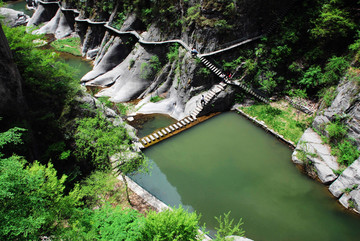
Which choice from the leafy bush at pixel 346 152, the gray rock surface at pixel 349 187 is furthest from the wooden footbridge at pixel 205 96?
the gray rock surface at pixel 349 187

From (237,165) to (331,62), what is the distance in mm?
12302

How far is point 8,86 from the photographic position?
550 inches

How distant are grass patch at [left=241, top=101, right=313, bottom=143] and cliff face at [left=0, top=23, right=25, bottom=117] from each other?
18839mm

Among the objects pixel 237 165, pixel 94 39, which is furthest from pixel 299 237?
pixel 94 39

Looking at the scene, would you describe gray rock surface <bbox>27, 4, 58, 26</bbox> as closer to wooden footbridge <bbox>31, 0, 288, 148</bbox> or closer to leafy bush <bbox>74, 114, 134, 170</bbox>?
wooden footbridge <bbox>31, 0, 288, 148</bbox>

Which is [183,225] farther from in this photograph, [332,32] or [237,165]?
[332,32]

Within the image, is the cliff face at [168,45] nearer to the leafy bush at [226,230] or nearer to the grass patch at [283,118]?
the grass patch at [283,118]

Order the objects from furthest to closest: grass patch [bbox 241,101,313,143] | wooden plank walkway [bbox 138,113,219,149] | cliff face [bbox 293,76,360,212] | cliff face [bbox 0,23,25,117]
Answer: wooden plank walkway [bbox 138,113,219,149] < grass patch [bbox 241,101,313,143] < cliff face [bbox 293,76,360,212] < cliff face [bbox 0,23,25,117]

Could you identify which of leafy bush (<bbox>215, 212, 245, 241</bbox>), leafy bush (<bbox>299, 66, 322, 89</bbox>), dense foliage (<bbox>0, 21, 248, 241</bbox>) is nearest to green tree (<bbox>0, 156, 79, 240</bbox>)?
dense foliage (<bbox>0, 21, 248, 241</bbox>)

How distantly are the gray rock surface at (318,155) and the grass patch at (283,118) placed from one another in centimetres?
118

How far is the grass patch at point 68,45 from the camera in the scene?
4059cm

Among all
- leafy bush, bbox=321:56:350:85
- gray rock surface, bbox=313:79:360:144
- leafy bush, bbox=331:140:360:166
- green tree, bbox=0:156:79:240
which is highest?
leafy bush, bbox=321:56:350:85

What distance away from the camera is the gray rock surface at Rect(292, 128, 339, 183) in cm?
1600

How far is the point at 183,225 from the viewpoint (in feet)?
30.8
